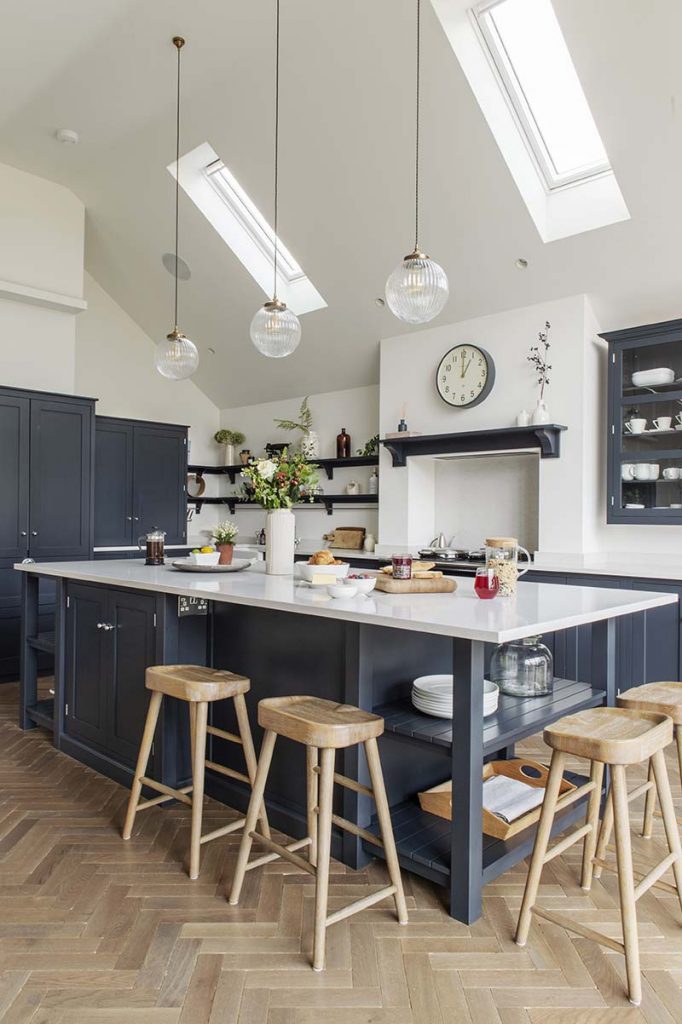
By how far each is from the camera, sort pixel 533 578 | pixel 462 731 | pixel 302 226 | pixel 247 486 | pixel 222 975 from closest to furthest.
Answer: pixel 222 975 < pixel 462 731 < pixel 247 486 < pixel 533 578 < pixel 302 226

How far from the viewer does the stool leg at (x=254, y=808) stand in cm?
208

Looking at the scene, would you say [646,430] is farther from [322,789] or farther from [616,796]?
[322,789]

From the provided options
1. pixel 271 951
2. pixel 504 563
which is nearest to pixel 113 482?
pixel 504 563

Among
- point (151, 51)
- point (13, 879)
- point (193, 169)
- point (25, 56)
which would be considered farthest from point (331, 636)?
point (193, 169)

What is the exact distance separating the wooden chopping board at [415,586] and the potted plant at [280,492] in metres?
0.71

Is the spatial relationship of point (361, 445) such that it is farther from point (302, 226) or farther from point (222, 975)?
point (222, 975)

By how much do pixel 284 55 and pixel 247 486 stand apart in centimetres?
268

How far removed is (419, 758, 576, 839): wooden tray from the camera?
7.40 ft

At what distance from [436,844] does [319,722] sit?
671 mm

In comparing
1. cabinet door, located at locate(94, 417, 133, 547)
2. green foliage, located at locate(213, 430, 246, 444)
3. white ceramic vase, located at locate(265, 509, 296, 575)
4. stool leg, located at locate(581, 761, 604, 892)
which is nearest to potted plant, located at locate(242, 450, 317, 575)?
white ceramic vase, located at locate(265, 509, 296, 575)

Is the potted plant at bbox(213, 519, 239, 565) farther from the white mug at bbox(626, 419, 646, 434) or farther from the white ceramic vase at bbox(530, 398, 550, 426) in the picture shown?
the white mug at bbox(626, 419, 646, 434)

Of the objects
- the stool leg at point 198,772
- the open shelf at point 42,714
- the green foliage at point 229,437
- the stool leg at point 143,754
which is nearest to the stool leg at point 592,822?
the stool leg at point 198,772

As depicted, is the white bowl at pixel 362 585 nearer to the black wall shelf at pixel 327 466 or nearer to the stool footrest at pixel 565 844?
the stool footrest at pixel 565 844

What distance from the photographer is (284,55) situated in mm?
4047
